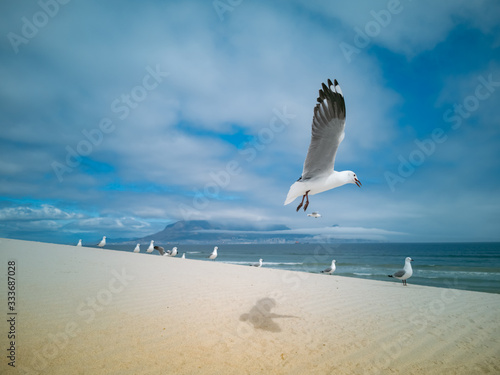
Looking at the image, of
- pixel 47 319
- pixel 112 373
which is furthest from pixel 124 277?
pixel 112 373

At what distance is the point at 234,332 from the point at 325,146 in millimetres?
3197

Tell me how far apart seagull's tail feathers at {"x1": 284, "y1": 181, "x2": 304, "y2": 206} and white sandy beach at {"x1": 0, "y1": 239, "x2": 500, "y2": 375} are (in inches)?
83.0

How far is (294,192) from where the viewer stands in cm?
466

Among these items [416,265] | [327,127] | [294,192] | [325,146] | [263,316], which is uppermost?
[327,127]

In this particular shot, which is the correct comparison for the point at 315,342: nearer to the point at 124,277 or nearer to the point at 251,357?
the point at 251,357

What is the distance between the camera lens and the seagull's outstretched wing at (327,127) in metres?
4.06

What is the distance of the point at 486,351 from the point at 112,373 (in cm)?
501

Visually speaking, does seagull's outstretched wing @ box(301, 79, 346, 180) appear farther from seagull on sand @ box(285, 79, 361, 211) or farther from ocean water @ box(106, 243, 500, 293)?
ocean water @ box(106, 243, 500, 293)

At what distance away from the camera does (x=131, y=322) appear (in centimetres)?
429

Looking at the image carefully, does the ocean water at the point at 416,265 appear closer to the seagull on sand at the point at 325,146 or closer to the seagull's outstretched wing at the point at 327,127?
the seagull on sand at the point at 325,146

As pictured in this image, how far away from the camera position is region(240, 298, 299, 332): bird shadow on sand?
4479mm

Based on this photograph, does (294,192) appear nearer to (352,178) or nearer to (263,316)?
(352,178)

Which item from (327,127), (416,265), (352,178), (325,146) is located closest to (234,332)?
(352,178)

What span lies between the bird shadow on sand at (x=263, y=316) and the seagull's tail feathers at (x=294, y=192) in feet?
6.70
